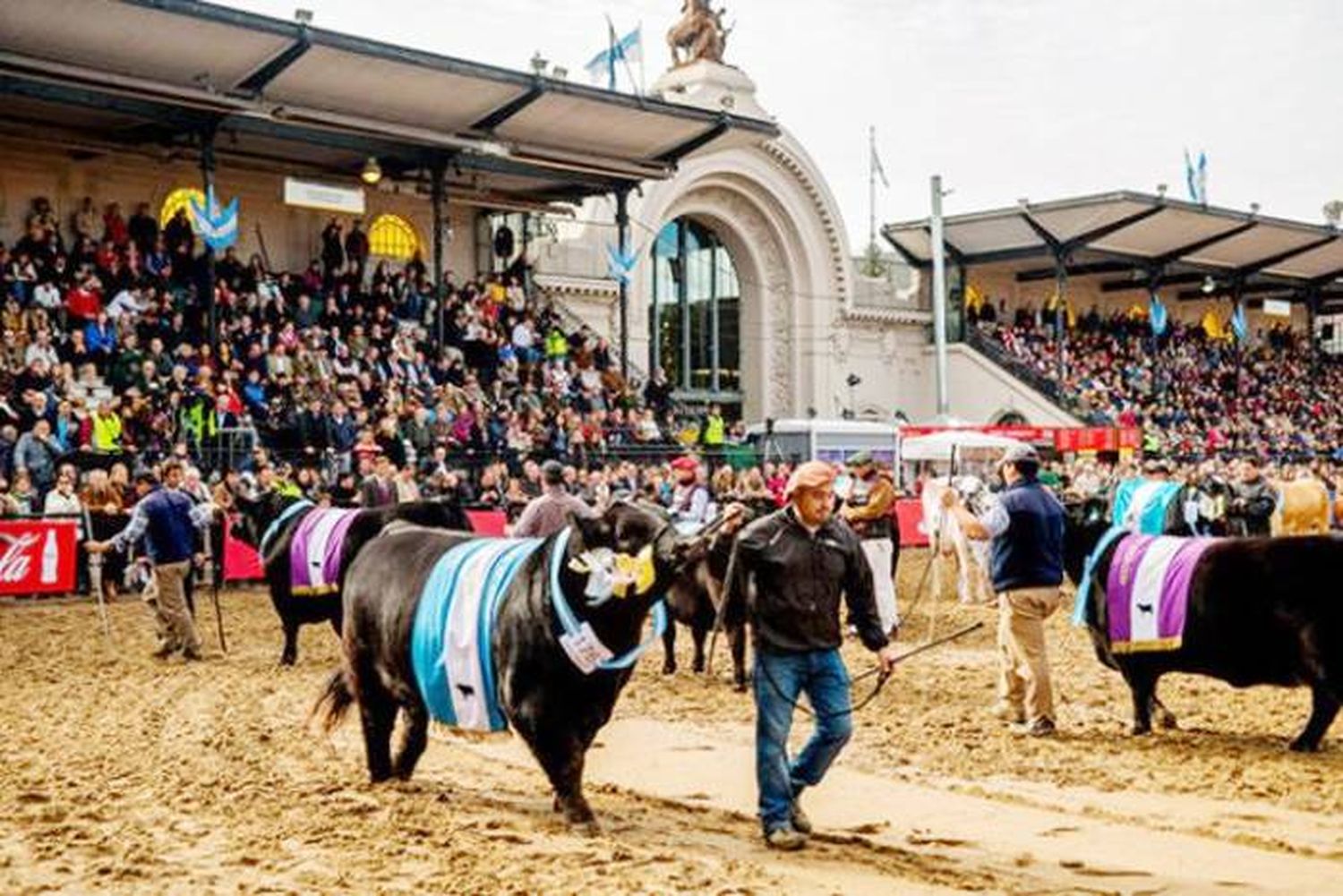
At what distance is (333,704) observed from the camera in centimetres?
862

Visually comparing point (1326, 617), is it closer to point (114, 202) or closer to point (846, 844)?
point (846, 844)

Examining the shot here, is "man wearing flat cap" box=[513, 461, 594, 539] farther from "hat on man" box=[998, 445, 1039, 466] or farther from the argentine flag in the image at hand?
the argentine flag

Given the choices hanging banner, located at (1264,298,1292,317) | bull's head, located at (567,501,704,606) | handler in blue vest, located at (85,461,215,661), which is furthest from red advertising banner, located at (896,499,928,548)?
hanging banner, located at (1264,298,1292,317)

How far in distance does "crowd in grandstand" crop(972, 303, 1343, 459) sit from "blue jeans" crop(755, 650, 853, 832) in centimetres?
3207

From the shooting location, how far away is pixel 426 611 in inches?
304

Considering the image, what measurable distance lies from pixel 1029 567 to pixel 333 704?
4.67 meters

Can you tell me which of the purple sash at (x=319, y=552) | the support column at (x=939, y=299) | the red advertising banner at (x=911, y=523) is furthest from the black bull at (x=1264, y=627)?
the support column at (x=939, y=299)

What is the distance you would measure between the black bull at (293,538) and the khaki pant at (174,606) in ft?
2.71

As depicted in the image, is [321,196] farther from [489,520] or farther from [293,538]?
[293,538]

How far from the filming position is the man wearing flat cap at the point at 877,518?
14.3 metres

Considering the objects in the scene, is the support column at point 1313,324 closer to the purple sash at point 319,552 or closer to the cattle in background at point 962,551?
the cattle in background at point 962,551

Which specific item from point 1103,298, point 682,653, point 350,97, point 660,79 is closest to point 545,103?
point 350,97

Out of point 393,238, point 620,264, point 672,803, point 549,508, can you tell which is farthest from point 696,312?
point 672,803

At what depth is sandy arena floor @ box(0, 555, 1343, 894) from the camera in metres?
6.45
